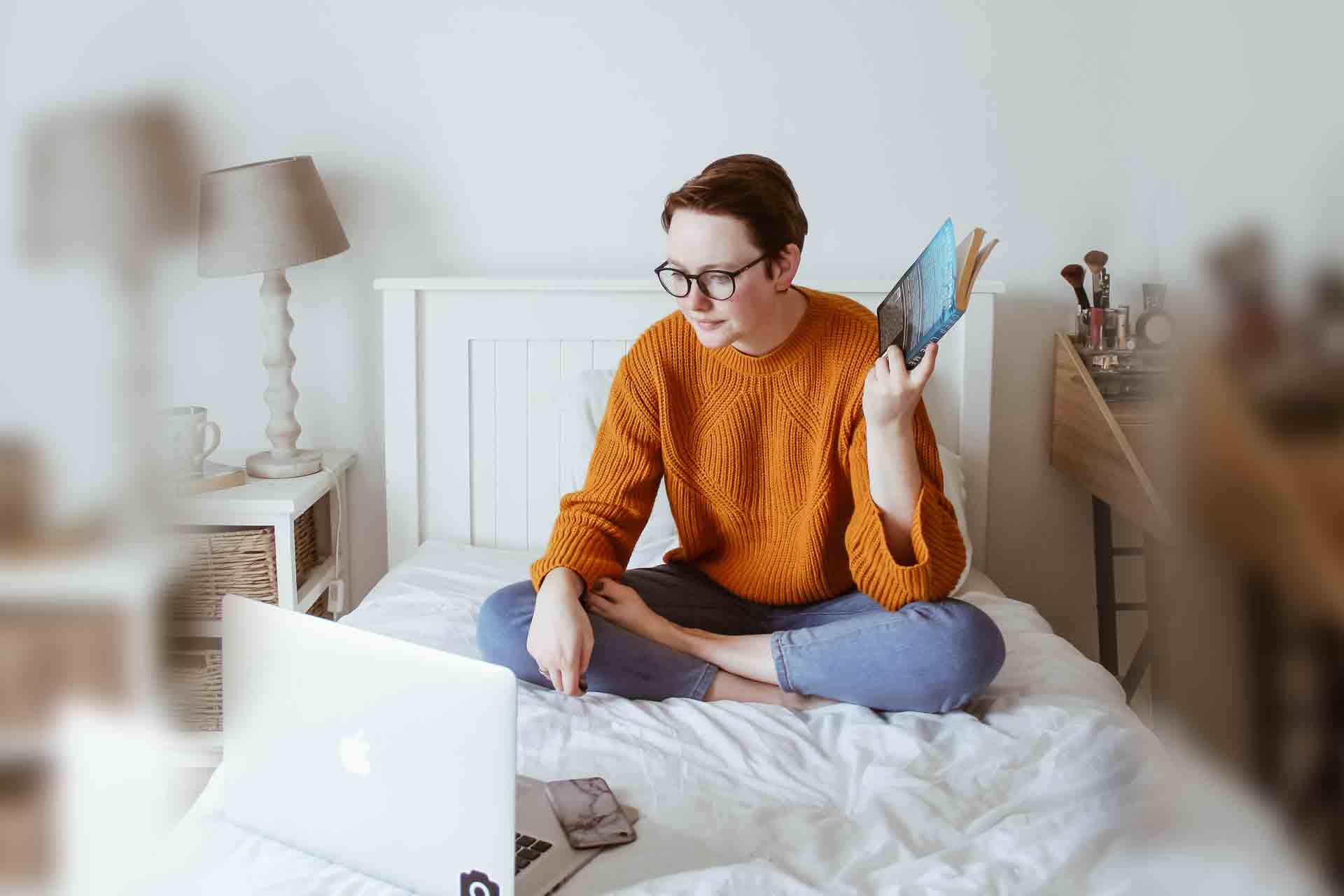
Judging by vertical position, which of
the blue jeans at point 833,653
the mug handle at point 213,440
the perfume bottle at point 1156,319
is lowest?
the blue jeans at point 833,653

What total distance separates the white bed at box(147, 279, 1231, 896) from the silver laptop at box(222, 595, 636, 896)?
5 cm

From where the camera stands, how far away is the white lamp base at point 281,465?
1727mm

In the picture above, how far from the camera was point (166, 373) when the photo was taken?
0.58ft

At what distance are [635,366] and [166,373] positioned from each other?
3.95 ft

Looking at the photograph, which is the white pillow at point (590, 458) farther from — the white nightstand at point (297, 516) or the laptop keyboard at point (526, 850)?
the laptop keyboard at point (526, 850)

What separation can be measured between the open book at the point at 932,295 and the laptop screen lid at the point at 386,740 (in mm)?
383

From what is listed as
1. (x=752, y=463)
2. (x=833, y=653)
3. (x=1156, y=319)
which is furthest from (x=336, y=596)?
(x=1156, y=319)

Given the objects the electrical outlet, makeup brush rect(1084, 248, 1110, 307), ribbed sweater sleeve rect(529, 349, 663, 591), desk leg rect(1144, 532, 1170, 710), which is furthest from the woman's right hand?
desk leg rect(1144, 532, 1170, 710)

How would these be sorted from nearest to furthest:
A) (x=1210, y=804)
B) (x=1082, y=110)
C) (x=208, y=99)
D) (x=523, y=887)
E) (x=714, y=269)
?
(x=1210, y=804), (x=208, y=99), (x=523, y=887), (x=714, y=269), (x=1082, y=110)

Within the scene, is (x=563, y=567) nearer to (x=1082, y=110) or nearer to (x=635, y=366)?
(x=635, y=366)

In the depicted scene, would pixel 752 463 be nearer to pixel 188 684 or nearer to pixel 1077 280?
pixel 1077 280

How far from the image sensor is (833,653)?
3.87ft

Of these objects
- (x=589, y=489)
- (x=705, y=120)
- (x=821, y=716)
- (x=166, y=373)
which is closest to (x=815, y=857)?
(x=821, y=716)

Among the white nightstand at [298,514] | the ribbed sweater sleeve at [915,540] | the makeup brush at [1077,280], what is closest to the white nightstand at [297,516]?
the white nightstand at [298,514]
